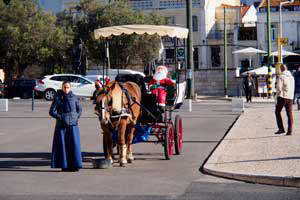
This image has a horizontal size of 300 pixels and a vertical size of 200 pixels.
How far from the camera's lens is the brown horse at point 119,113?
1389cm

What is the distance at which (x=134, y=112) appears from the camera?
14.7 m

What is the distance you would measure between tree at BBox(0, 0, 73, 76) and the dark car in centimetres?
601

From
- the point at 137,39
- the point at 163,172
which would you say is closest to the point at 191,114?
the point at 163,172

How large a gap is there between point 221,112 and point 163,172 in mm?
18569

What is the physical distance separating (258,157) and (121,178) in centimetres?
339

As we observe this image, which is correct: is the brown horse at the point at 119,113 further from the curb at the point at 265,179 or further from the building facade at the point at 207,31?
the building facade at the point at 207,31

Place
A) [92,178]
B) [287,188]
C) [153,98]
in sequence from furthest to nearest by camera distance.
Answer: [153,98] < [92,178] < [287,188]

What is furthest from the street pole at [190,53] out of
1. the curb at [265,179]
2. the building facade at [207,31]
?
the curb at [265,179]

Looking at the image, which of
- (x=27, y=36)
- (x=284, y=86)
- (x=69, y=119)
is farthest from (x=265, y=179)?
(x=27, y=36)

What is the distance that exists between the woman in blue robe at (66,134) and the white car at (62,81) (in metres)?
31.1

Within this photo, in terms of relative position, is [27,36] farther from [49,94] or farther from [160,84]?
[160,84]

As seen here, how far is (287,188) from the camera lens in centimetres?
1191

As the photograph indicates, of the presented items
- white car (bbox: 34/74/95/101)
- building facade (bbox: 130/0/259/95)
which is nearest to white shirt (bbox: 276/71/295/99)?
white car (bbox: 34/74/95/101)

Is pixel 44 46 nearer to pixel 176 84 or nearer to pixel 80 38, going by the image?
pixel 80 38
